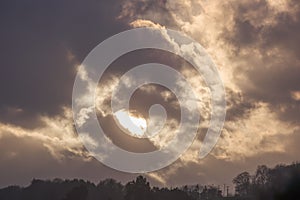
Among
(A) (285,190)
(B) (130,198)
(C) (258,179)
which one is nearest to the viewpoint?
(A) (285,190)

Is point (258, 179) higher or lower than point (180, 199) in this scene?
higher

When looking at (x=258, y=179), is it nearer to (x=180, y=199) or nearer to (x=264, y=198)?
(x=180, y=199)

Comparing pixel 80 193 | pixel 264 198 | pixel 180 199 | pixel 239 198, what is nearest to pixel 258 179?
pixel 239 198

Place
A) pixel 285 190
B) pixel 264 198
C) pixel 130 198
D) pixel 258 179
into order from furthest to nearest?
1. pixel 258 179
2. pixel 130 198
3. pixel 264 198
4. pixel 285 190

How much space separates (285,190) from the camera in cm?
7131

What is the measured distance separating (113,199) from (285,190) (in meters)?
135

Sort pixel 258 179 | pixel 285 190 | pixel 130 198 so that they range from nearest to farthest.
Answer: pixel 285 190, pixel 130 198, pixel 258 179

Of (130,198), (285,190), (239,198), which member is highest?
(239,198)

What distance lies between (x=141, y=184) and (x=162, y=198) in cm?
986

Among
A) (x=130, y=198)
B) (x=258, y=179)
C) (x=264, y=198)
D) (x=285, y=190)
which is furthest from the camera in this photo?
(x=258, y=179)

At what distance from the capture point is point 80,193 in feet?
587

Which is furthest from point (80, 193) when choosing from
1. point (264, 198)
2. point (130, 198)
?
point (264, 198)

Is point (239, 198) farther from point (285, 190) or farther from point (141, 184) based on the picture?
point (285, 190)

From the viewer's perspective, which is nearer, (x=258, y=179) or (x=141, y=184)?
(x=141, y=184)
